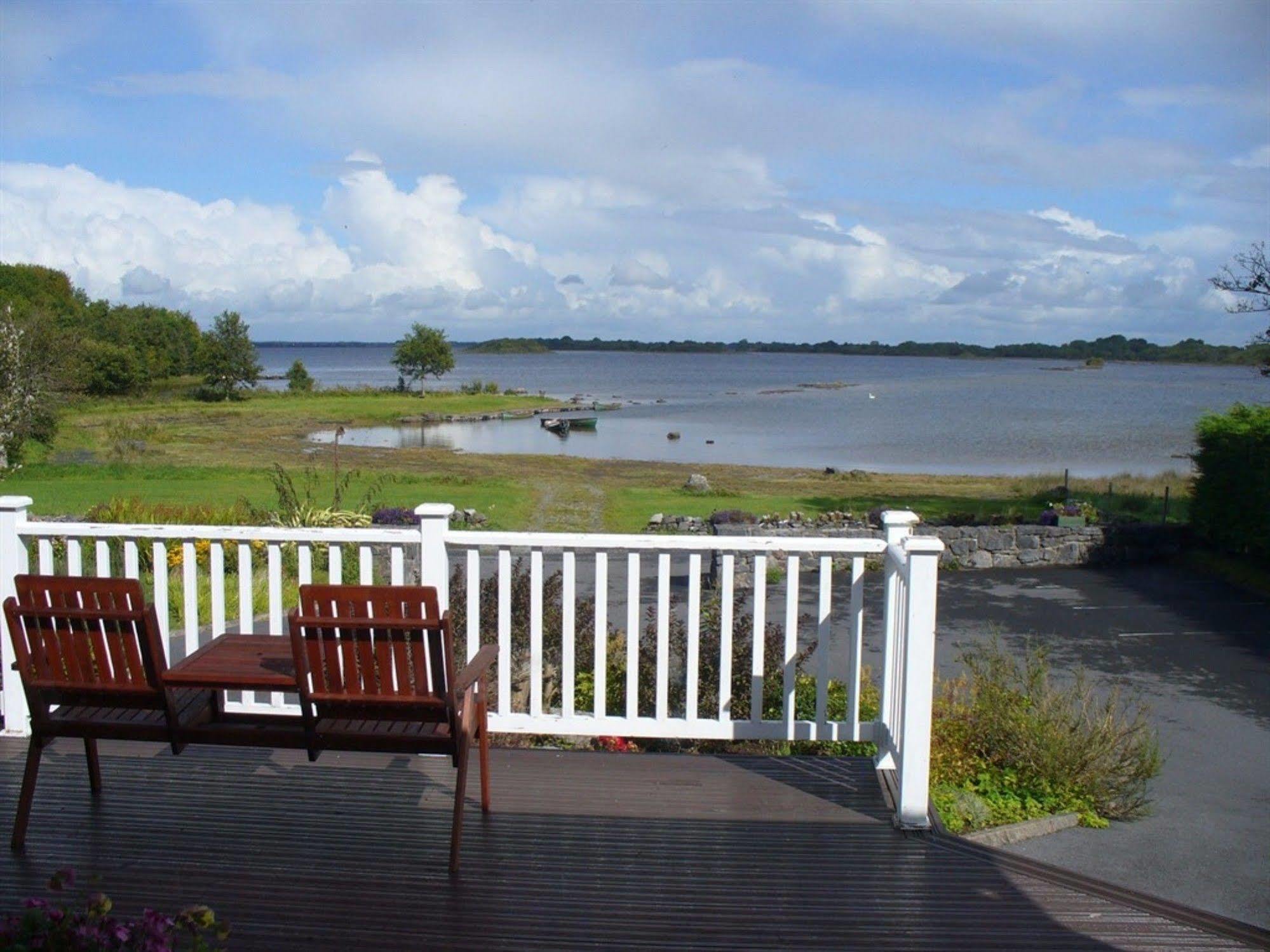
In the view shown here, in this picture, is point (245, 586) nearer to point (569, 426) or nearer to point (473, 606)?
point (473, 606)

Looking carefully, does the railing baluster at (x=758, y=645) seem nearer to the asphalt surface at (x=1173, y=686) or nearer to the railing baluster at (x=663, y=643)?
the railing baluster at (x=663, y=643)

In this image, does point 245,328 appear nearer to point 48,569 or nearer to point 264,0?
point 264,0

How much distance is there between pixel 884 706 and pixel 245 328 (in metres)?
74.5

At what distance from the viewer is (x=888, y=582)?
4863 mm

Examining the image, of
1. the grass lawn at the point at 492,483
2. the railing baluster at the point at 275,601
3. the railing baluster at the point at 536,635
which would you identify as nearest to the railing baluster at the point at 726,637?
the railing baluster at the point at 536,635

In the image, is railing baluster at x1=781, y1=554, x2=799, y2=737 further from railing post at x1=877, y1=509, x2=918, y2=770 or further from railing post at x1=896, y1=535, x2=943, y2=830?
railing post at x1=896, y1=535, x2=943, y2=830

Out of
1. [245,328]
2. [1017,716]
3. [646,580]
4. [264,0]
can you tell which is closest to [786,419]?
[245,328]

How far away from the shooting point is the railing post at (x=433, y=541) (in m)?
4.98

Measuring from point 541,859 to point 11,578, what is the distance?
117 inches

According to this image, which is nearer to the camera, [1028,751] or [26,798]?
[26,798]

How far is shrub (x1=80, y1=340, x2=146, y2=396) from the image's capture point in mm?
60219

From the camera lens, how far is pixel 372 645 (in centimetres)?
377

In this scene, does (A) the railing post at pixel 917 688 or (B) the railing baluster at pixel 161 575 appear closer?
(A) the railing post at pixel 917 688

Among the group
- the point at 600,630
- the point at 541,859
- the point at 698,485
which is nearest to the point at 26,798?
the point at 541,859
